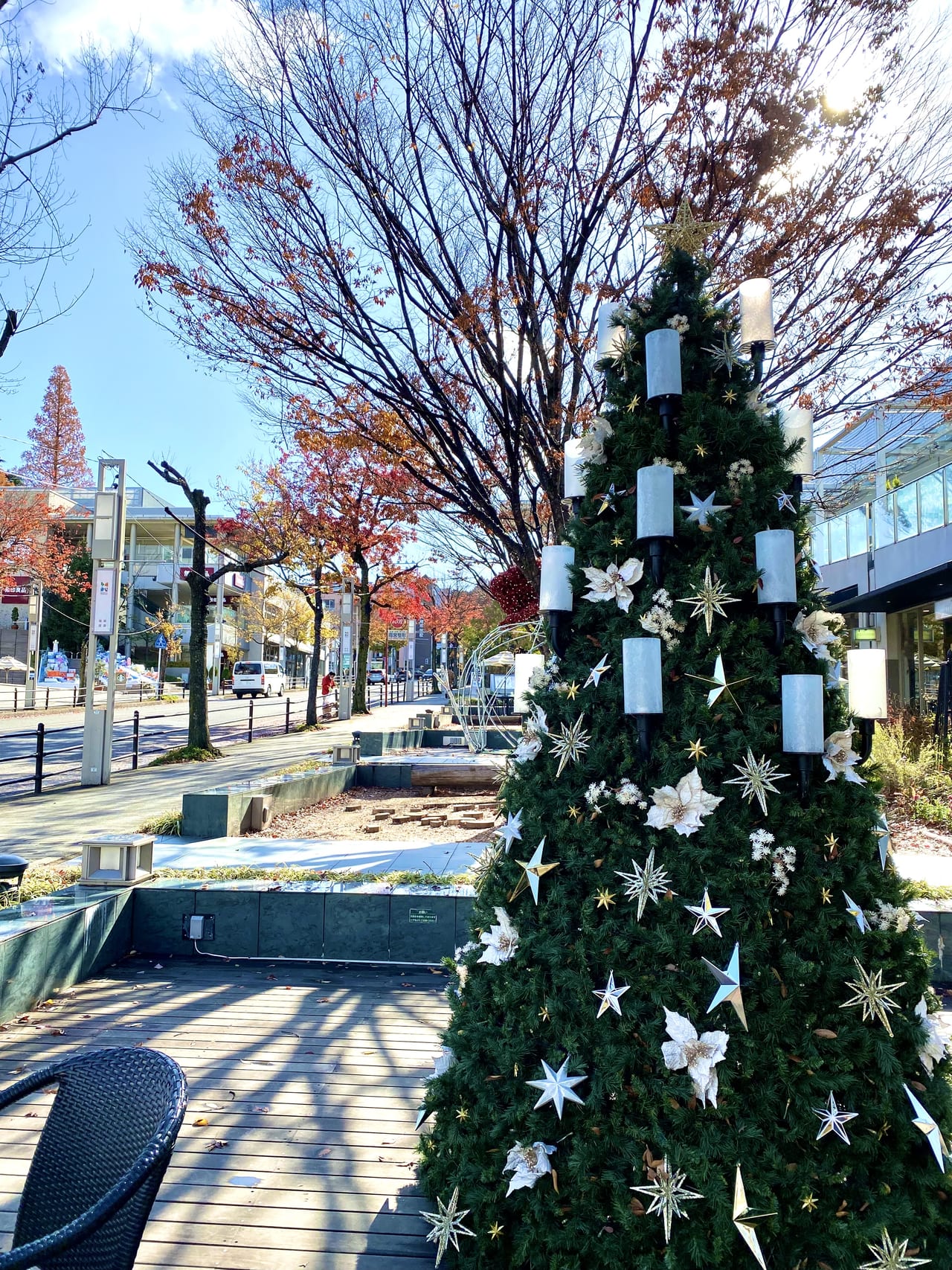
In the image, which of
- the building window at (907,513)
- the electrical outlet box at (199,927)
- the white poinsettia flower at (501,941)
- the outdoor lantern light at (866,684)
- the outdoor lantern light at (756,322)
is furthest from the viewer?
the building window at (907,513)

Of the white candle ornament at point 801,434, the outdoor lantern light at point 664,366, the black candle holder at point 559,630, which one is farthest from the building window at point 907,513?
the black candle holder at point 559,630

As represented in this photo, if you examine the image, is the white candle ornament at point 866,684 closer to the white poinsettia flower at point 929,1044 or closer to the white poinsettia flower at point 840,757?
the white poinsettia flower at point 840,757

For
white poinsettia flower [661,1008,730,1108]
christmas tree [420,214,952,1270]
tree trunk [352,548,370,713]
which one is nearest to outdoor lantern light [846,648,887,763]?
christmas tree [420,214,952,1270]

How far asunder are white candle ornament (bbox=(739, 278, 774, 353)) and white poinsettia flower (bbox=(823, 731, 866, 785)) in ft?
3.72

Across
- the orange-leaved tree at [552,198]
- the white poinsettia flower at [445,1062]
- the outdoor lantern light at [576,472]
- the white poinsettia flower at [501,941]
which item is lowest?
the white poinsettia flower at [445,1062]

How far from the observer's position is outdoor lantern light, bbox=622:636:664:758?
77.2 inches

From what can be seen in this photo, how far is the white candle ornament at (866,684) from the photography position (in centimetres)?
259

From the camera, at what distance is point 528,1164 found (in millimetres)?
1933

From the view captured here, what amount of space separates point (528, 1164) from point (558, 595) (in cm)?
144

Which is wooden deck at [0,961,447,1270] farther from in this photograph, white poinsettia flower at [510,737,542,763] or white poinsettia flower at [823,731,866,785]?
white poinsettia flower at [823,731,866,785]

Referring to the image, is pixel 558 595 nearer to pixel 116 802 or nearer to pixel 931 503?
pixel 116 802

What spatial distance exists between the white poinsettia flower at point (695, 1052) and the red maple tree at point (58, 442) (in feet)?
134

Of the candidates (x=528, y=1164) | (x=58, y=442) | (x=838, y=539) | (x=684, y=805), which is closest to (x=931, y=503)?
(x=838, y=539)

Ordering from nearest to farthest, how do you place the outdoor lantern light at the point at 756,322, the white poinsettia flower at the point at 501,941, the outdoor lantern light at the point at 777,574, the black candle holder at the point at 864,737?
1. the outdoor lantern light at the point at 777,574
2. the white poinsettia flower at the point at 501,941
3. the black candle holder at the point at 864,737
4. the outdoor lantern light at the point at 756,322
